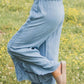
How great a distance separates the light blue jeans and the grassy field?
117 cm

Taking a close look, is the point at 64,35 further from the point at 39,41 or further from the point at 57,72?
the point at 39,41

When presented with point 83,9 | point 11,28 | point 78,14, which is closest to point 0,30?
point 11,28

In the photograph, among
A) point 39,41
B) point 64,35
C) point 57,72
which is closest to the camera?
point 39,41

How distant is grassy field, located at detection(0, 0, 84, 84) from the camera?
424 cm

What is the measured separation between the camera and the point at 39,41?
2703mm

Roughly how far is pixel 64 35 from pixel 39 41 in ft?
11.0

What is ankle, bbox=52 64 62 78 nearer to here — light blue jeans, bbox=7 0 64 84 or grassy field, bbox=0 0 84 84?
light blue jeans, bbox=7 0 64 84

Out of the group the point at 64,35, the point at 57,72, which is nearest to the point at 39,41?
the point at 57,72

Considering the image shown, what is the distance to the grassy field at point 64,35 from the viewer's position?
4238 mm

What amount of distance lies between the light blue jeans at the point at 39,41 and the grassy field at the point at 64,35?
1.17m

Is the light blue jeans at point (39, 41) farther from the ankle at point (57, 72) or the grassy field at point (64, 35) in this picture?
the grassy field at point (64, 35)

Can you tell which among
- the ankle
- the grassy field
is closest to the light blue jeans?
the ankle

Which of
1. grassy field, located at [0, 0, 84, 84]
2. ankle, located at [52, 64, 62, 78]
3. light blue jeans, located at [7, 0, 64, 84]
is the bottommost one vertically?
grassy field, located at [0, 0, 84, 84]

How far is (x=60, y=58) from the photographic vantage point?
4816 mm
